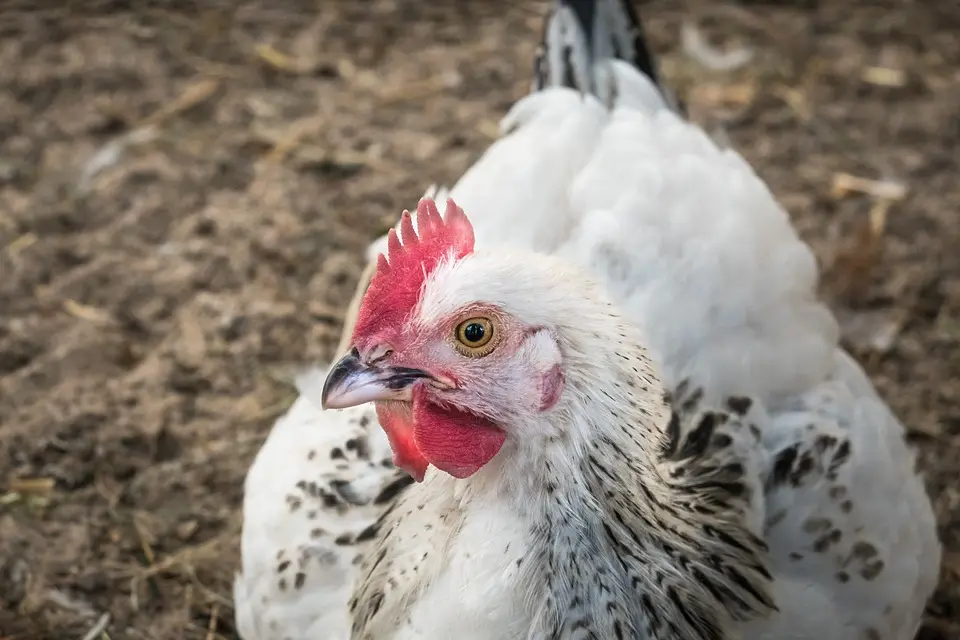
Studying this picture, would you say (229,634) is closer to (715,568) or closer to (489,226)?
(489,226)

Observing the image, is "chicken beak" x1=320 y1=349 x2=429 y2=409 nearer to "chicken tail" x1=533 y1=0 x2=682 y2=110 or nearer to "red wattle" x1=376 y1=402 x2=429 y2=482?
"red wattle" x1=376 y1=402 x2=429 y2=482

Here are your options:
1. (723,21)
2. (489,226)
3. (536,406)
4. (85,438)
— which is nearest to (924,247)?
(723,21)

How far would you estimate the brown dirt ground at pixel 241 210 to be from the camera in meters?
2.46

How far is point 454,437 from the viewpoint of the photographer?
1393mm

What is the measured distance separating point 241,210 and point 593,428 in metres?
2.08

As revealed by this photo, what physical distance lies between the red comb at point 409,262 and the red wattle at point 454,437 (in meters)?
0.11

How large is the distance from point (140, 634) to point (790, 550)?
4.40 feet

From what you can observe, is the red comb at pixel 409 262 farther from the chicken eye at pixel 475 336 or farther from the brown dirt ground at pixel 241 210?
the brown dirt ground at pixel 241 210

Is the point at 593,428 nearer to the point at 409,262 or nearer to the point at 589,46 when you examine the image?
the point at 409,262

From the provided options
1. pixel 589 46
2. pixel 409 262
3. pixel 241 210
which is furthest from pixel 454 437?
pixel 241 210

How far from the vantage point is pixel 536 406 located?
1.38m

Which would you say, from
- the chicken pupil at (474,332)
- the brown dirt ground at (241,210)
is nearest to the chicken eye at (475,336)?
the chicken pupil at (474,332)

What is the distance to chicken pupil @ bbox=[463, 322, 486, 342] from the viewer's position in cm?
137

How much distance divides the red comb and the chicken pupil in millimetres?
77
